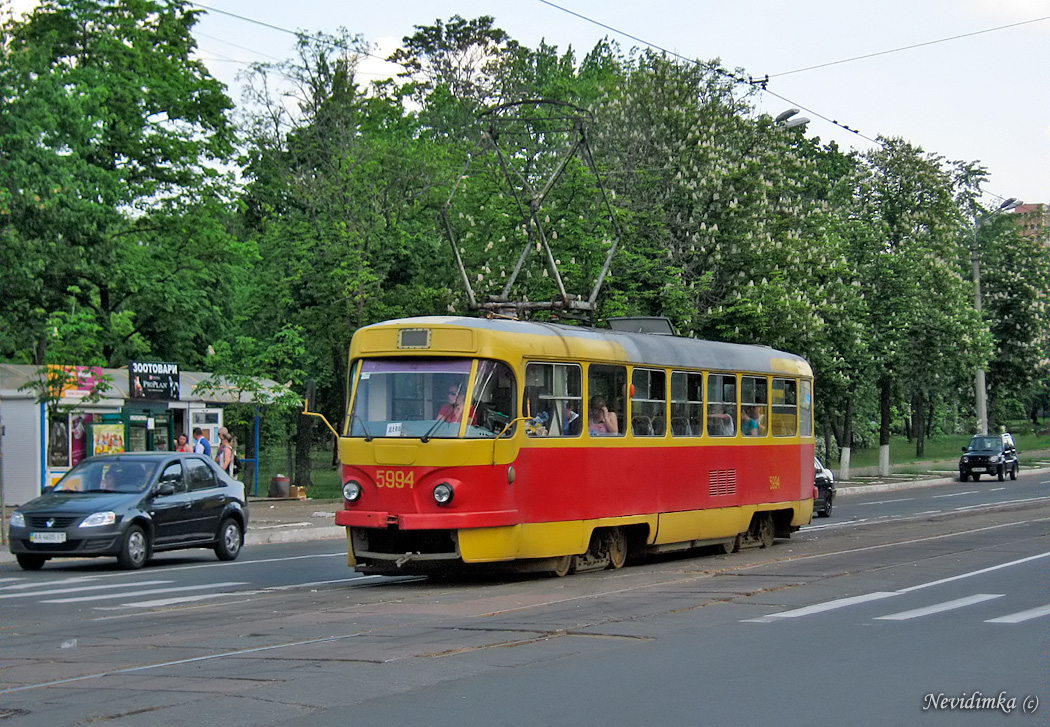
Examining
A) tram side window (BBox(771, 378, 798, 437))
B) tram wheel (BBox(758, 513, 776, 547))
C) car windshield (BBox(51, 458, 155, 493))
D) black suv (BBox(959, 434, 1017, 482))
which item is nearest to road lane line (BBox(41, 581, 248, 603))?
car windshield (BBox(51, 458, 155, 493))

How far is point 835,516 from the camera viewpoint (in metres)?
32.1

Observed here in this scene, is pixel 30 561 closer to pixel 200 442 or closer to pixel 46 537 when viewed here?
pixel 46 537

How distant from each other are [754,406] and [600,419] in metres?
4.82

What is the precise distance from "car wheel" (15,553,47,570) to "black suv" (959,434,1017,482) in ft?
139

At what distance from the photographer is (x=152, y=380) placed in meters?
32.6

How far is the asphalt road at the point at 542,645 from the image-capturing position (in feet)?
26.1

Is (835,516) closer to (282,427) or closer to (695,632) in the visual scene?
(695,632)

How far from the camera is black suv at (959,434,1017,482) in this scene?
54.3m

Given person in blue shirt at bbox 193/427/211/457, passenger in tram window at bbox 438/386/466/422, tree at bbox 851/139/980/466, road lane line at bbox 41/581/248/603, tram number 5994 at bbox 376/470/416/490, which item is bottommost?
road lane line at bbox 41/581/248/603

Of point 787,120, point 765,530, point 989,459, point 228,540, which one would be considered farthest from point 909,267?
point 228,540

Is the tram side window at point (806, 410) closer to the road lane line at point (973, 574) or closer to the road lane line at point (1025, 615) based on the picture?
the road lane line at point (973, 574)

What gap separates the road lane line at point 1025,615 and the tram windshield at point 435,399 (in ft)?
19.1

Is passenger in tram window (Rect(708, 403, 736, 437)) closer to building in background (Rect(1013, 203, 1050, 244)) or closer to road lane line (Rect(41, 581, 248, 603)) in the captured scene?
road lane line (Rect(41, 581, 248, 603))

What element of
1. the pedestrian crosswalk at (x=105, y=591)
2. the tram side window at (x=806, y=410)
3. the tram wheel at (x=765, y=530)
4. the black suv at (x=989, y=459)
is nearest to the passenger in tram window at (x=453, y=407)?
the pedestrian crosswalk at (x=105, y=591)
